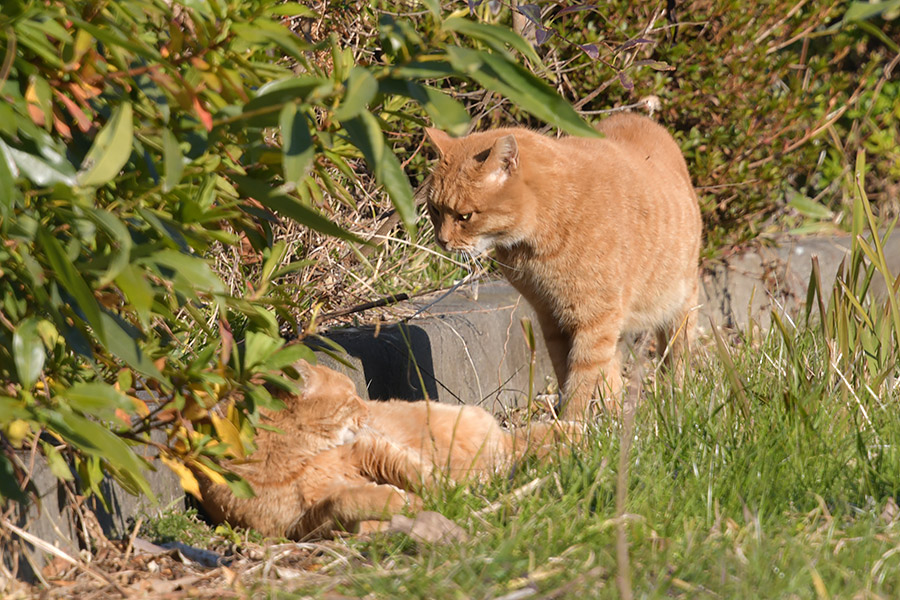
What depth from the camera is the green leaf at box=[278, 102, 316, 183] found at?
1323mm

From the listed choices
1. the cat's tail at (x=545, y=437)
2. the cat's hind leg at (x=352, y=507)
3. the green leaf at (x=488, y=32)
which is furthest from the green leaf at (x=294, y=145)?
the cat's tail at (x=545, y=437)

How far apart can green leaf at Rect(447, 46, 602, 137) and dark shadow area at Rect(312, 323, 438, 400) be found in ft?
6.41

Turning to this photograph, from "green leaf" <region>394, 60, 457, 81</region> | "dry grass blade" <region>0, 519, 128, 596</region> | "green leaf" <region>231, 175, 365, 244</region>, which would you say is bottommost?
"dry grass blade" <region>0, 519, 128, 596</region>

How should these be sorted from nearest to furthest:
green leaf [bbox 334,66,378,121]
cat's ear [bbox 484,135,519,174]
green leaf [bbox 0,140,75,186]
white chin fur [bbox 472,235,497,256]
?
green leaf [bbox 334,66,378,121], green leaf [bbox 0,140,75,186], cat's ear [bbox 484,135,519,174], white chin fur [bbox 472,235,497,256]

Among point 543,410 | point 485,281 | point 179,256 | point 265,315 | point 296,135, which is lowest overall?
point 543,410

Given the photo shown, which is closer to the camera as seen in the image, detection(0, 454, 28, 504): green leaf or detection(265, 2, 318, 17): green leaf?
detection(0, 454, 28, 504): green leaf

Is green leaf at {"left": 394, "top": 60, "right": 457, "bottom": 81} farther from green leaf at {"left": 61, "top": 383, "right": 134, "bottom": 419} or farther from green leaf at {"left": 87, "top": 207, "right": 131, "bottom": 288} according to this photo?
green leaf at {"left": 61, "top": 383, "right": 134, "bottom": 419}

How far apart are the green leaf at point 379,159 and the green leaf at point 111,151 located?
0.29 m

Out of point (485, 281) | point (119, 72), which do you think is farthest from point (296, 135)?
point (485, 281)

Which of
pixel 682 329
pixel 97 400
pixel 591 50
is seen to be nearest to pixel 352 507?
pixel 97 400

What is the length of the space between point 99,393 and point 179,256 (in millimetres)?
333

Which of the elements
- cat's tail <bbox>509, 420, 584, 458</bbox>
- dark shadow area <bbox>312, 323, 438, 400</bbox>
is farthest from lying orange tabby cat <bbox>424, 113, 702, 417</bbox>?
cat's tail <bbox>509, 420, 584, 458</bbox>

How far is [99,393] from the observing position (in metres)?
1.70

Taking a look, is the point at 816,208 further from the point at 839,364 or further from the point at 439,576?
the point at 439,576
